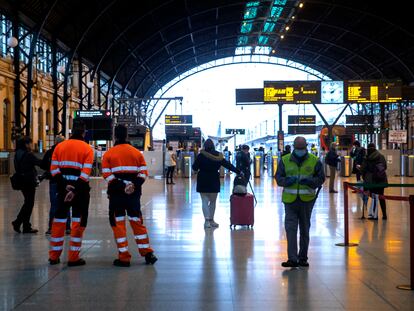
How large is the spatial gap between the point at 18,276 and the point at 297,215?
333 centimetres

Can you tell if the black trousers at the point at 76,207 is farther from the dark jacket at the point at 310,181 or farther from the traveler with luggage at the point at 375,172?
the traveler with luggage at the point at 375,172

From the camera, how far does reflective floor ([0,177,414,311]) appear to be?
19.0 ft

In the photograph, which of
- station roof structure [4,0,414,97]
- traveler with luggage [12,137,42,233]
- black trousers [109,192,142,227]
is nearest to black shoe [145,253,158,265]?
black trousers [109,192,142,227]

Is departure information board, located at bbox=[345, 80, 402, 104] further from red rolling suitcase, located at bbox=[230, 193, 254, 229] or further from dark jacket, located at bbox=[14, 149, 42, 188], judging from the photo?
dark jacket, located at bbox=[14, 149, 42, 188]

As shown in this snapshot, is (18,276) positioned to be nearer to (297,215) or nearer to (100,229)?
(297,215)

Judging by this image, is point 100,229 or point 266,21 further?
point 266,21

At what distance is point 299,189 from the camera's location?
24.9ft

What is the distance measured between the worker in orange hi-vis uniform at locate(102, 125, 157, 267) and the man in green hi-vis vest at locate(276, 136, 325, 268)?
170cm

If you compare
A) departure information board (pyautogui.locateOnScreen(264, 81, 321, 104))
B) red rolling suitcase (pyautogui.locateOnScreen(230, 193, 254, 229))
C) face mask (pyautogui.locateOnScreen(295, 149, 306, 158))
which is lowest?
red rolling suitcase (pyautogui.locateOnScreen(230, 193, 254, 229))

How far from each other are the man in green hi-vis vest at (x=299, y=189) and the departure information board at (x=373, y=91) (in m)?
24.4

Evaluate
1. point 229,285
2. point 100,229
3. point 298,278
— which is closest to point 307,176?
point 298,278

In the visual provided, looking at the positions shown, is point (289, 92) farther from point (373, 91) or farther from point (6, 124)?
point (6, 124)

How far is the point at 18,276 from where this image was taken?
697cm

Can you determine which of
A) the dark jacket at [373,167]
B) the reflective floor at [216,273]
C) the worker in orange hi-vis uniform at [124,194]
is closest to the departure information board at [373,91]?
the dark jacket at [373,167]
